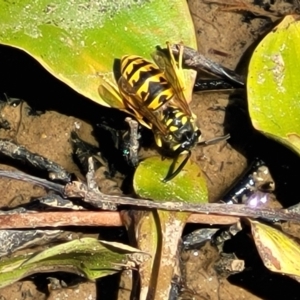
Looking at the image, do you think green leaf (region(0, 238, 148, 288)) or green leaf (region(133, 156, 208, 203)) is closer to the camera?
green leaf (region(0, 238, 148, 288))

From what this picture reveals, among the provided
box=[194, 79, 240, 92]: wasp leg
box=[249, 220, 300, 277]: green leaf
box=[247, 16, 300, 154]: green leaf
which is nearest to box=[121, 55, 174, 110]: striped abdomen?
box=[194, 79, 240, 92]: wasp leg

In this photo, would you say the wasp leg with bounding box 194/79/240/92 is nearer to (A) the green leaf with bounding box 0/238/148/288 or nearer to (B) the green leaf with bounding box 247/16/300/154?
(B) the green leaf with bounding box 247/16/300/154

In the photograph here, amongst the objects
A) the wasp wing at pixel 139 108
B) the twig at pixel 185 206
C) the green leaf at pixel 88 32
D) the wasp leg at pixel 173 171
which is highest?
the green leaf at pixel 88 32

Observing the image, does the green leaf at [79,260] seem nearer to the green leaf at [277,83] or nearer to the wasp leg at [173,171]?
the wasp leg at [173,171]

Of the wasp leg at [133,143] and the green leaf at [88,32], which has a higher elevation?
the green leaf at [88,32]

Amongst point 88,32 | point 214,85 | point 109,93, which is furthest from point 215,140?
point 88,32

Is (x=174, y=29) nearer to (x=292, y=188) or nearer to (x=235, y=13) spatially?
(x=235, y=13)

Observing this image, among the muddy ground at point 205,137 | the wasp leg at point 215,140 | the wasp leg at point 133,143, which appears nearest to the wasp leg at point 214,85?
the muddy ground at point 205,137
